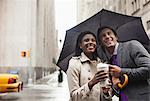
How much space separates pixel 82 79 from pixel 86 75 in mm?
53

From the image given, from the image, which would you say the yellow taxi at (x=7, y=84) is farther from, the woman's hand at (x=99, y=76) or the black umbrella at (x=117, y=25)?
the woman's hand at (x=99, y=76)

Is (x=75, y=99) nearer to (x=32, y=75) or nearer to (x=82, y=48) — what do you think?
(x=82, y=48)

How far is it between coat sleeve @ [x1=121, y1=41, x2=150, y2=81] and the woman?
0.24 meters

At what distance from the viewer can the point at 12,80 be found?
1251 cm

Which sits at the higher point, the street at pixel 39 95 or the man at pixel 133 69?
the man at pixel 133 69

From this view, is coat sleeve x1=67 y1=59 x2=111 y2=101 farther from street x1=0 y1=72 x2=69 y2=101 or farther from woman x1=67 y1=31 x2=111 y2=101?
street x1=0 y1=72 x2=69 y2=101

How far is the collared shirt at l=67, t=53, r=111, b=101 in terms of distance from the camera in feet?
8.34

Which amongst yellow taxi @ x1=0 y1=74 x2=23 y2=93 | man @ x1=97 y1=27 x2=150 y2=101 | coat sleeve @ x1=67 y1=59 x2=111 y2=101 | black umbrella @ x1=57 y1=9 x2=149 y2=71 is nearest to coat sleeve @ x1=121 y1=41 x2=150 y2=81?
man @ x1=97 y1=27 x2=150 y2=101

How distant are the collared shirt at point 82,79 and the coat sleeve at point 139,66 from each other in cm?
32

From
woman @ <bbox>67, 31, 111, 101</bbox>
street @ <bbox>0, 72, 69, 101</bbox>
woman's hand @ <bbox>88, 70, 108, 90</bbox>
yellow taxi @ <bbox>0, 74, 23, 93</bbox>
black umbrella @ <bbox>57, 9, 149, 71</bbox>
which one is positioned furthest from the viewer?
street @ <bbox>0, 72, 69, 101</bbox>

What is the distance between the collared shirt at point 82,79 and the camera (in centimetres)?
254

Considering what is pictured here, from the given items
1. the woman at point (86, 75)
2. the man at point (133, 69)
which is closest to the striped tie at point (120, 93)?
the man at point (133, 69)

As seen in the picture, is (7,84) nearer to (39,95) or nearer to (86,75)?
(39,95)

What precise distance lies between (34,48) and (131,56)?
26.8 meters
